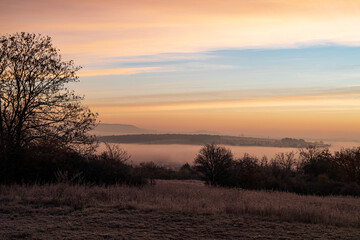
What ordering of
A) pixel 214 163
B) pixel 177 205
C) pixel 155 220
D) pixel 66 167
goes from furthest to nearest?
pixel 214 163
pixel 66 167
pixel 177 205
pixel 155 220

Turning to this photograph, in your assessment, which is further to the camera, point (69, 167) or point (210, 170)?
point (210, 170)

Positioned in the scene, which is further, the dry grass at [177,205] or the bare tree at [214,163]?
the bare tree at [214,163]

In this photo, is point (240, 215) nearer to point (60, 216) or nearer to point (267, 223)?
Result: point (267, 223)

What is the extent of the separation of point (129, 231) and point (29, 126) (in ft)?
50.5

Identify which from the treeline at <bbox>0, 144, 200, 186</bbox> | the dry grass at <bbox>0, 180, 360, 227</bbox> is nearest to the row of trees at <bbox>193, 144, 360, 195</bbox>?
the treeline at <bbox>0, 144, 200, 186</bbox>

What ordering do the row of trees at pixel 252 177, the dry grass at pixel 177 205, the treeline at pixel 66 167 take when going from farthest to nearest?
the row of trees at pixel 252 177, the treeline at pixel 66 167, the dry grass at pixel 177 205

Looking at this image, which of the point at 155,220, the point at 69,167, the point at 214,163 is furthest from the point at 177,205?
the point at 214,163

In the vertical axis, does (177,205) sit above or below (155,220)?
above

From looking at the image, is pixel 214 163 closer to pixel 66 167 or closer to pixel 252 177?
pixel 252 177

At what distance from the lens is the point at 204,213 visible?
33.4 feet

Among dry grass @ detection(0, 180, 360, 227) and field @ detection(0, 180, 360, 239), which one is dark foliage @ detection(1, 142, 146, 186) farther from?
field @ detection(0, 180, 360, 239)

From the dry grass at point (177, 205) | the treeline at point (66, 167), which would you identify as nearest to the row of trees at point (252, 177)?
the treeline at point (66, 167)

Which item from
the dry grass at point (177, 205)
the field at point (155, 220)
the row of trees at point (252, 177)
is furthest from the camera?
the row of trees at point (252, 177)

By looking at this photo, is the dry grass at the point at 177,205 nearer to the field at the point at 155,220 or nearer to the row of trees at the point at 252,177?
the field at the point at 155,220
